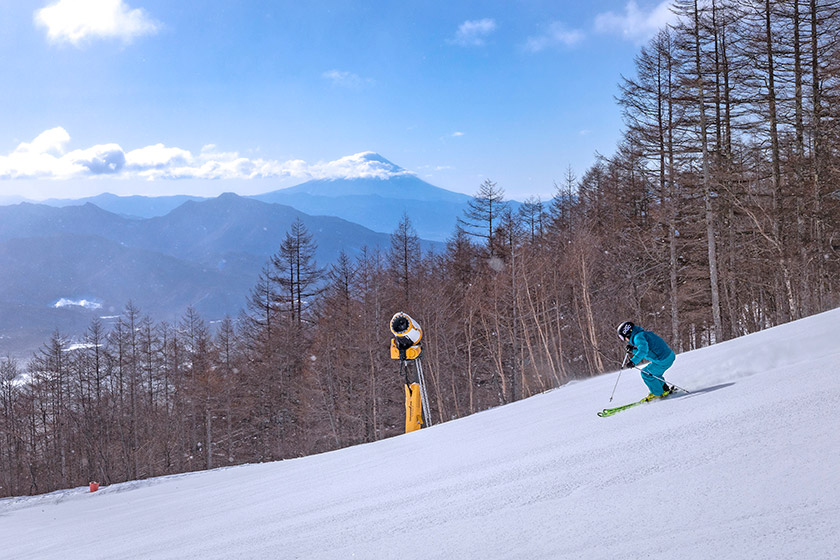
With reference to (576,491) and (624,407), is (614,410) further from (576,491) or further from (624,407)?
(576,491)

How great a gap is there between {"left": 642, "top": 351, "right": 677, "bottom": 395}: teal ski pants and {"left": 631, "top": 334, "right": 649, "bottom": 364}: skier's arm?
17cm

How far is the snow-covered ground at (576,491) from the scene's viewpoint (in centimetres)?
338

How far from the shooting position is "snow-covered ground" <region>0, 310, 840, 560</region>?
338 cm

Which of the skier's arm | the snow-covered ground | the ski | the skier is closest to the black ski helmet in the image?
the skier

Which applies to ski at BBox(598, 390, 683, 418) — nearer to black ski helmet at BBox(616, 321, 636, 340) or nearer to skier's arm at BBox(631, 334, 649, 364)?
skier's arm at BBox(631, 334, 649, 364)

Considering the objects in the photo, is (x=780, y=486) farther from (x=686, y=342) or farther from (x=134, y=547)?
(x=686, y=342)

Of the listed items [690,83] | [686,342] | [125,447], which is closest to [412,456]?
[690,83]

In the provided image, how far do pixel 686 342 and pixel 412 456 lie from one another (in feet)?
83.8

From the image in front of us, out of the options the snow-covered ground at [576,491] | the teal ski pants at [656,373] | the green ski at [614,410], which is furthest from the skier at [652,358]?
the snow-covered ground at [576,491]

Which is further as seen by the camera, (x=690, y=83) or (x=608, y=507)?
(x=690, y=83)

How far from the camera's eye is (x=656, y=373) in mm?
7496

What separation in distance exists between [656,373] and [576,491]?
3.72 m

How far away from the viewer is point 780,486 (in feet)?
11.6

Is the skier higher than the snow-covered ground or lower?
higher
